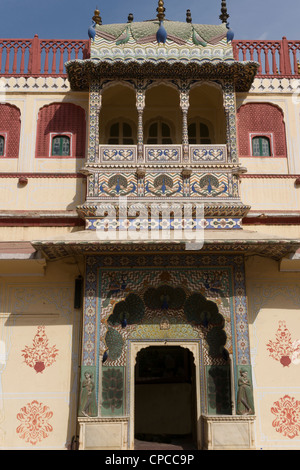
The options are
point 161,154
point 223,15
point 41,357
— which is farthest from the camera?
point 223,15

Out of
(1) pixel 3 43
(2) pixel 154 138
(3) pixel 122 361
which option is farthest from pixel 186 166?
(1) pixel 3 43

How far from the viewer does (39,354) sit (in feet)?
29.7

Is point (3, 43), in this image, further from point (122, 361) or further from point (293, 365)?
point (293, 365)

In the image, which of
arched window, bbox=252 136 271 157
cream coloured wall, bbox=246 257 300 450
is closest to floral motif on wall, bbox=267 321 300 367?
cream coloured wall, bbox=246 257 300 450

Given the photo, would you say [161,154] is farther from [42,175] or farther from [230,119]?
[42,175]

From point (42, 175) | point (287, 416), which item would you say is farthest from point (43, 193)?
point (287, 416)

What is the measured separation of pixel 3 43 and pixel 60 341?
21.8ft

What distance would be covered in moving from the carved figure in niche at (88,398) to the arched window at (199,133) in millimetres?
5491

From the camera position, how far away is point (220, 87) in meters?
10.1

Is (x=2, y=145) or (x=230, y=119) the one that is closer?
(x=230, y=119)

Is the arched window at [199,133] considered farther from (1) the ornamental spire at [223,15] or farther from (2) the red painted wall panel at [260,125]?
(1) the ornamental spire at [223,15]

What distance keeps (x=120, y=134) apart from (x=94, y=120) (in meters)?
1.20

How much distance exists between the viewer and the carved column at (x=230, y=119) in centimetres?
977

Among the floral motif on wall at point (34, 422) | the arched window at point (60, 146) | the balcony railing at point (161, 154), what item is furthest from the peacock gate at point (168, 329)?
the arched window at point (60, 146)
